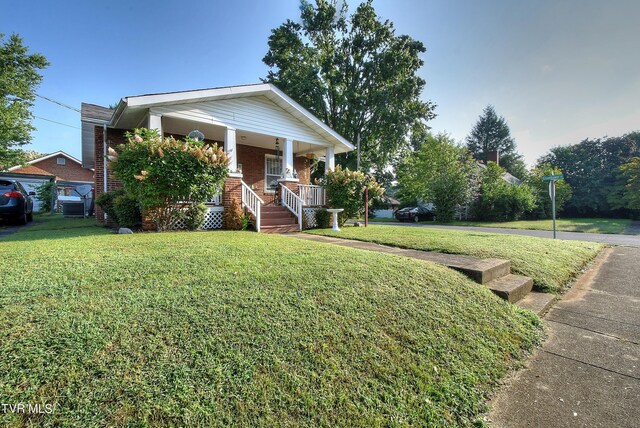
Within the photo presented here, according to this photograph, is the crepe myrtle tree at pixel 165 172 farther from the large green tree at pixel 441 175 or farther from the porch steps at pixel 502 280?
the large green tree at pixel 441 175

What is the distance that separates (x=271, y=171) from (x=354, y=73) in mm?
13584

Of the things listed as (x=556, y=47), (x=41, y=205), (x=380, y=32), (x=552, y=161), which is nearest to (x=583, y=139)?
(x=552, y=161)

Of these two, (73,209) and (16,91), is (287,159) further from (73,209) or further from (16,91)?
(16,91)

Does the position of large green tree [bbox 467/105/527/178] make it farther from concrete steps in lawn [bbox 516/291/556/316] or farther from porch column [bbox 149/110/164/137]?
porch column [bbox 149/110/164/137]

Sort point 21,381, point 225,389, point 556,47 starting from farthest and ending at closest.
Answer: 1. point 556,47
2. point 225,389
3. point 21,381

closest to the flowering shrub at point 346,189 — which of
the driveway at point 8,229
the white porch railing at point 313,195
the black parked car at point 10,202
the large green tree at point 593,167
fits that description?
the white porch railing at point 313,195

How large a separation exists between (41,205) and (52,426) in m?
29.3

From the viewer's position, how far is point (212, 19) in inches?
413

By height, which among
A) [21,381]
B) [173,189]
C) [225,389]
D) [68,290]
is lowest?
[225,389]

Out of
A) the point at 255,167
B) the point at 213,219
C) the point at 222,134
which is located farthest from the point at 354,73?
the point at 213,219

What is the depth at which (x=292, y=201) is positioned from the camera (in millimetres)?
9961

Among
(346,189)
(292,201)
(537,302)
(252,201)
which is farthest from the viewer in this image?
(292,201)

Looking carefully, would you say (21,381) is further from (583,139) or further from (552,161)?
(583,139)

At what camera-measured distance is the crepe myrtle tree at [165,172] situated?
5941 mm
